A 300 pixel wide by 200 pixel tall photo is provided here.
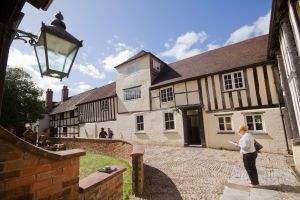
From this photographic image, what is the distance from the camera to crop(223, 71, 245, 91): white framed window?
1112 cm

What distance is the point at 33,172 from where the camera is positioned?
6.03ft

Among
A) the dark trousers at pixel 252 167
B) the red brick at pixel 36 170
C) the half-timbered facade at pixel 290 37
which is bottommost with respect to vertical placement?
the dark trousers at pixel 252 167

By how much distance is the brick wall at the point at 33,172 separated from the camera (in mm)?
1605

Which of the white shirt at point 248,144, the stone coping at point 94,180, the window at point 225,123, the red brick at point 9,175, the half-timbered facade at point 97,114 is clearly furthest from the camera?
the half-timbered facade at point 97,114

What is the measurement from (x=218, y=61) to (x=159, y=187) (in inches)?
442

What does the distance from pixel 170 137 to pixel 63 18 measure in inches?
479

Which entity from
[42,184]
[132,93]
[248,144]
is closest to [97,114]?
[132,93]

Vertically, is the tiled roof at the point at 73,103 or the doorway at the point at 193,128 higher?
the tiled roof at the point at 73,103

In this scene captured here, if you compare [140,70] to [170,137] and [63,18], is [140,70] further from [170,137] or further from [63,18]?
[63,18]

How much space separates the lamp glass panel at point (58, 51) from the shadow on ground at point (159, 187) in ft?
12.8

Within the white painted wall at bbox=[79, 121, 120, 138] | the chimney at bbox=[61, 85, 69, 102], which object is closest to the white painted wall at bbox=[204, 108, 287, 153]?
the white painted wall at bbox=[79, 121, 120, 138]

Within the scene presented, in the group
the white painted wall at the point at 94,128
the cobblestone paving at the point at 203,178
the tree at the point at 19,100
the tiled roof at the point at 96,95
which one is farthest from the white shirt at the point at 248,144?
the tree at the point at 19,100

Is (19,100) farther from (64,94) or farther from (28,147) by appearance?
(28,147)

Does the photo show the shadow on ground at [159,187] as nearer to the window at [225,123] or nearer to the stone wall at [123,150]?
the stone wall at [123,150]
